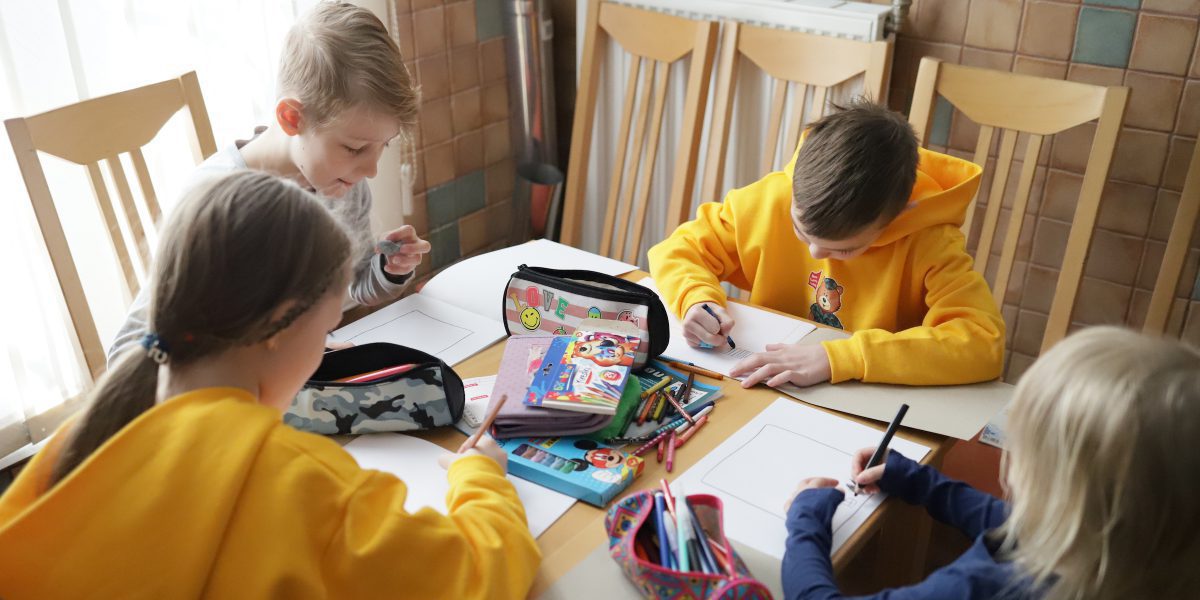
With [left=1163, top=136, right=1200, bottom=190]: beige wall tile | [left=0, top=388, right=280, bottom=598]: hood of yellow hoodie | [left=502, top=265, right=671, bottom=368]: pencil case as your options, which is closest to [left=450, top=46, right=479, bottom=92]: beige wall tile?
[left=502, top=265, right=671, bottom=368]: pencil case

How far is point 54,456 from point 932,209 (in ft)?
4.16

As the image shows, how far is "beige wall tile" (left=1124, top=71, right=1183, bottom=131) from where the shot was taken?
6.91 ft

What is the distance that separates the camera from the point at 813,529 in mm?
1080

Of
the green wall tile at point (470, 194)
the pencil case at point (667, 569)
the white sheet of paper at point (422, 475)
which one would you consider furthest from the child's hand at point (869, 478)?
the green wall tile at point (470, 194)

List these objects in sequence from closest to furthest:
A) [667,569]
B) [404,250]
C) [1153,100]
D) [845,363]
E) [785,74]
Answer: [667,569]
[845,363]
[404,250]
[1153,100]
[785,74]

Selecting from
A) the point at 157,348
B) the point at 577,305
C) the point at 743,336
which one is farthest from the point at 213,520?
the point at 743,336

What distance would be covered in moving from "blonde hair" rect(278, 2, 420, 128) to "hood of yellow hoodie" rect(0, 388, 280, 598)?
2.41 feet

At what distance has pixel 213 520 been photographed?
32.9 inches

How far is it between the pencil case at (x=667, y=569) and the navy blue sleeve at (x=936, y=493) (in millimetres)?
245

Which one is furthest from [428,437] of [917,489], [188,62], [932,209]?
[188,62]

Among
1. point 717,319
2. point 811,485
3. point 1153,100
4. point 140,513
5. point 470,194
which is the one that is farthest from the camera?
point 470,194

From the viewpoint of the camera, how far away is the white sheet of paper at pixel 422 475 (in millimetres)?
1153

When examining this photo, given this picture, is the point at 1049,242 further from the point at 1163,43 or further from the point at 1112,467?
the point at 1112,467

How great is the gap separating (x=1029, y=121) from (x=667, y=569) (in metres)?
1.45
